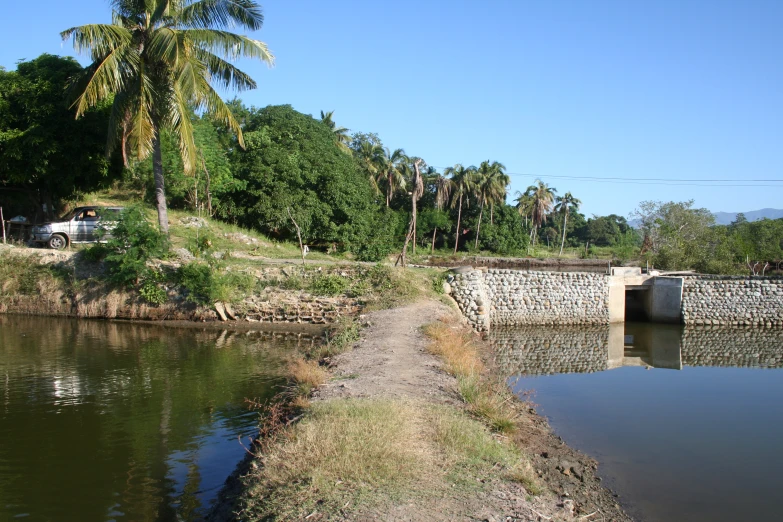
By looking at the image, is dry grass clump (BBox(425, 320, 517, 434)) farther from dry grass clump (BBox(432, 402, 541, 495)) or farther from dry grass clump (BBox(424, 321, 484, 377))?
dry grass clump (BBox(432, 402, 541, 495))

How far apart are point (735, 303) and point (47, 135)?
100 feet

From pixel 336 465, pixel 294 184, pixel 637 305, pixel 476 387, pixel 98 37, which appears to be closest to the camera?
pixel 336 465

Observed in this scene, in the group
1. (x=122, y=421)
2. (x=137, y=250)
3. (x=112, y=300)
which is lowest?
A: (x=122, y=421)

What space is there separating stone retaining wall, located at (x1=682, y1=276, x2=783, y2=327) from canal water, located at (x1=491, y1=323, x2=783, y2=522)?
9.64ft

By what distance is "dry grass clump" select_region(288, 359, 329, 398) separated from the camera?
9883 millimetres

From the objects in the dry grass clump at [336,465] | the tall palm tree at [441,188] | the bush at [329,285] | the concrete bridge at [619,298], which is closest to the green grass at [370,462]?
the dry grass clump at [336,465]

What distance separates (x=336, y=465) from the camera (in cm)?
613

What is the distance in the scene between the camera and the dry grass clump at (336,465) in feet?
18.5

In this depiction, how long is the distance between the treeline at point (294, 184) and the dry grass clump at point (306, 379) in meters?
12.6

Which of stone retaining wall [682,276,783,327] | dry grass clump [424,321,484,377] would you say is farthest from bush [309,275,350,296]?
stone retaining wall [682,276,783,327]

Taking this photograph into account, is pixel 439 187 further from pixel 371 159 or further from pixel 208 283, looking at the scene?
pixel 208 283

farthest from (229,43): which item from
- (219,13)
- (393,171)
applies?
(393,171)

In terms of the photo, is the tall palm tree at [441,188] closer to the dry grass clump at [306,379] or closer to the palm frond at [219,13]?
the palm frond at [219,13]

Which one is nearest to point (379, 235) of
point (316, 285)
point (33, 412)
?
point (316, 285)
